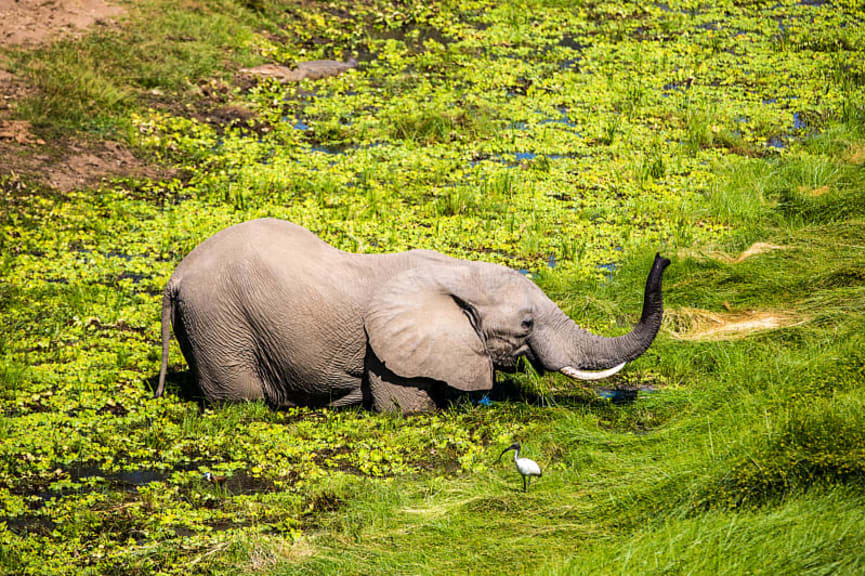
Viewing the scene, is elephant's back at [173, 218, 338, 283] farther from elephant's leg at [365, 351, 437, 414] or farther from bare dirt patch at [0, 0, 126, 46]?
bare dirt patch at [0, 0, 126, 46]

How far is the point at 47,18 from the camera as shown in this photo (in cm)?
1488

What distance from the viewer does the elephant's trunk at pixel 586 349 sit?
7.50 m

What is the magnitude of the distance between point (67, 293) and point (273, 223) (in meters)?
2.59

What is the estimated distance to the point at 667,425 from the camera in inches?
292

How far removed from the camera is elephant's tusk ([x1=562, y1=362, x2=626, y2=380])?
7.59 metres

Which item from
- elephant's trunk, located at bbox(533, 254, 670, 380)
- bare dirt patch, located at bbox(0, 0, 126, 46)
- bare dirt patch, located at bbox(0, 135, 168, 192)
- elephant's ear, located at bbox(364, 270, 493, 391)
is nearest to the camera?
elephant's trunk, located at bbox(533, 254, 670, 380)

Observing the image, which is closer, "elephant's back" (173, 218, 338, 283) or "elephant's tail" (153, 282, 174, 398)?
"elephant's back" (173, 218, 338, 283)

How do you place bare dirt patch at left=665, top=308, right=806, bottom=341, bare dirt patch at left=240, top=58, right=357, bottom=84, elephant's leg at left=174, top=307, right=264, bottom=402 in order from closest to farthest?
1. elephant's leg at left=174, top=307, right=264, bottom=402
2. bare dirt patch at left=665, top=308, right=806, bottom=341
3. bare dirt patch at left=240, top=58, right=357, bottom=84

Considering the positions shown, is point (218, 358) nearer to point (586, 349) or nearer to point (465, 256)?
point (586, 349)

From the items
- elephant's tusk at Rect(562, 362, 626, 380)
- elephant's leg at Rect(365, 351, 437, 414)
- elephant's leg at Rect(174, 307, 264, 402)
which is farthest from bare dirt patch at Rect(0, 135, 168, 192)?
elephant's tusk at Rect(562, 362, 626, 380)

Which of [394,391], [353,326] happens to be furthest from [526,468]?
[353,326]

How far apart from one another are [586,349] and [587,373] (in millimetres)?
177

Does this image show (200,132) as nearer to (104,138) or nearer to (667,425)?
(104,138)

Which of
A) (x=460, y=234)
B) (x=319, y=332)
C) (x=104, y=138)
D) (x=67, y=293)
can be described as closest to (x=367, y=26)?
(x=104, y=138)
